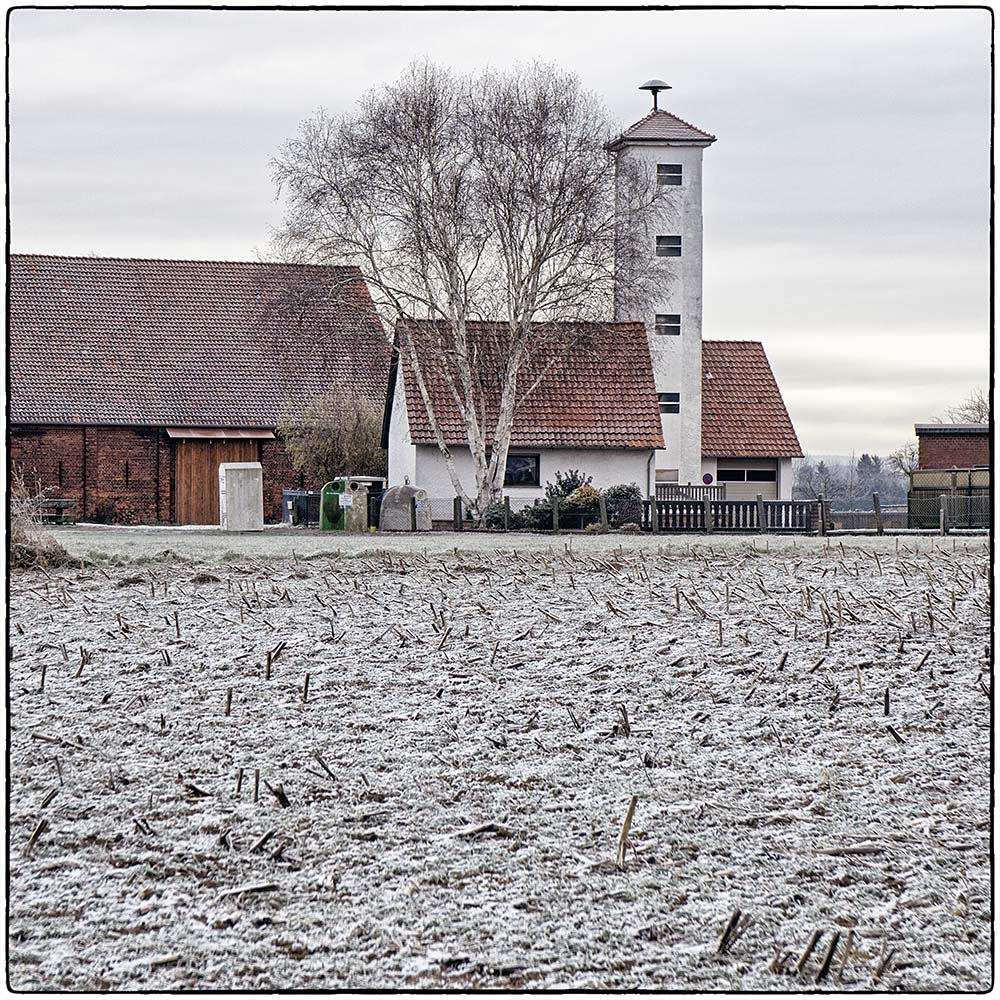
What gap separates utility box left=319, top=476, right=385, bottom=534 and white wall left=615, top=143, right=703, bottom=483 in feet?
33.3

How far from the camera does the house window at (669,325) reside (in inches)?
1572

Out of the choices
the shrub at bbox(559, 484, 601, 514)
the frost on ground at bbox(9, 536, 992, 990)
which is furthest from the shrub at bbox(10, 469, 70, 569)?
the shrub at bbox(559, 484, 601, 514)

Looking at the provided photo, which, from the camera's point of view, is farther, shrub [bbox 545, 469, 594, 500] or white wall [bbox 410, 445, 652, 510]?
white wall [bbox 410, 445, 652, 510]

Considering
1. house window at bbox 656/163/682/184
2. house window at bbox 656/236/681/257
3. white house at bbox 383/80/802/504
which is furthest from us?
house window at bbox 656/236/681/257

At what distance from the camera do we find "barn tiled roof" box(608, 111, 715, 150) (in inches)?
1518

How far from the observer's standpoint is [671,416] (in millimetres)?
40031

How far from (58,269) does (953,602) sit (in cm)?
3389

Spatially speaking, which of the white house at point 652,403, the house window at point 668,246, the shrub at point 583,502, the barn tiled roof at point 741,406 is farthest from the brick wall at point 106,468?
the barn tiled roof at point 741,406

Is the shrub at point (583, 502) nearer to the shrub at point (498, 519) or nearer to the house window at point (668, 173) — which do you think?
the shrub at point (498, 519)

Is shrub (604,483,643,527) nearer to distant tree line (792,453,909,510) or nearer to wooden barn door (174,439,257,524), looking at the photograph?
wooden barn door (174,439,257,524)

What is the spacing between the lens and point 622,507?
30.6 meters

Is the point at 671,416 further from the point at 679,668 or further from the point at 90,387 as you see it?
the point at 679,668

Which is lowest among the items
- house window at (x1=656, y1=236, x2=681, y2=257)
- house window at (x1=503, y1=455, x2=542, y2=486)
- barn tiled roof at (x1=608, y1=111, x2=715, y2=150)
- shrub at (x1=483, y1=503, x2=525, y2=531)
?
shrub at (x1=483, y1=503, x2=525, y2=531)

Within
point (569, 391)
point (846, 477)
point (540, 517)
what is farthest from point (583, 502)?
point (846, 477)
